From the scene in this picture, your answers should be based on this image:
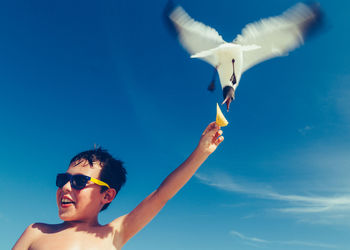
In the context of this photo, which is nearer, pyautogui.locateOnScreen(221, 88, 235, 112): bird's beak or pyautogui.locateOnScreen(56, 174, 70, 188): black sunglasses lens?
pyautogui.locateOnScreen(56, 174, 70, 188): black sunglasses lens

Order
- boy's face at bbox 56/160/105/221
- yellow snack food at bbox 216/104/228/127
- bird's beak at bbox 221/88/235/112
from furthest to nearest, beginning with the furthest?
1. bird's beak at bbox 221/88/235/112
2. boy's face at bbox 56/160/105/221
3. yellow snack food at bbox 216/104/228/127

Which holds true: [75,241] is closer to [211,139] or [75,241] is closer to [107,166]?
[107,166]

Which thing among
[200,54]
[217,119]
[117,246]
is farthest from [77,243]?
[200,54]

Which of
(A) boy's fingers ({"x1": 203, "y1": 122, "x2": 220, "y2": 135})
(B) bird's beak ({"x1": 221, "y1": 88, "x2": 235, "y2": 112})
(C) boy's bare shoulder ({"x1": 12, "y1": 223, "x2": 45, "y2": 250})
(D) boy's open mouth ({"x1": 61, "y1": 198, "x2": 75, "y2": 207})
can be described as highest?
(B) bird's beak ({"x1": 221, "y1": 88, "x2": 235, "y2": 112})

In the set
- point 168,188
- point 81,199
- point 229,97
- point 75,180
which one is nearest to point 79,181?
point 75,180

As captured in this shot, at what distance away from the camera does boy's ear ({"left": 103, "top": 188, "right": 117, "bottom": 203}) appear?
4121 mm

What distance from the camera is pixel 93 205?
3.92 meters

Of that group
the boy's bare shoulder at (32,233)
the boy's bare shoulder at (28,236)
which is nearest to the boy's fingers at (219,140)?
the boy's bare shoulder at (32,233)

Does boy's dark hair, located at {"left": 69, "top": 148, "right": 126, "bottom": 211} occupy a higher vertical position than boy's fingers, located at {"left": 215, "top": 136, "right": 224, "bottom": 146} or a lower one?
lower

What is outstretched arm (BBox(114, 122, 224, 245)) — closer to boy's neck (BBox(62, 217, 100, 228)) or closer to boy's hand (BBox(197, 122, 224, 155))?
boy's hand (BBox(197, 122, 224, 155))

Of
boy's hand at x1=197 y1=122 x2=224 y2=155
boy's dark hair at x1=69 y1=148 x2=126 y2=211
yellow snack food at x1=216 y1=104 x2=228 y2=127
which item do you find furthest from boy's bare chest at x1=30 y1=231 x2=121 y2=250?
yellow snack food at x1=216 y1=104 x2=228 y2=127

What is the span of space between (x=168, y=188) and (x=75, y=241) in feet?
4.44

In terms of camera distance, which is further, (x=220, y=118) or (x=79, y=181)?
(x=79, y=181)

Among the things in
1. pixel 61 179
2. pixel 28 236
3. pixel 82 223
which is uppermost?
pixel 61 179
